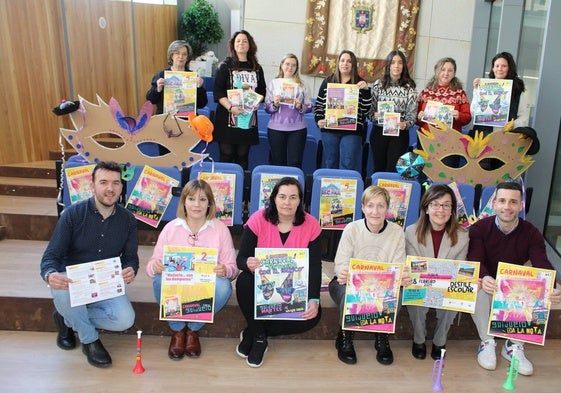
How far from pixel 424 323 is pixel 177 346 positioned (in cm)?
149

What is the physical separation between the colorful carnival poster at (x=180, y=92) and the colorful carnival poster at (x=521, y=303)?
2.64m

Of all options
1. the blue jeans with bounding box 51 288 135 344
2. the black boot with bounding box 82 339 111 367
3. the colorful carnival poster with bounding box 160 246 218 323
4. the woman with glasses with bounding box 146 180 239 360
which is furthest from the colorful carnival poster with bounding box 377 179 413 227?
the black boot with bounding box 82 339 111 367

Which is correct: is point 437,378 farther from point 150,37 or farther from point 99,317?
point 150,37

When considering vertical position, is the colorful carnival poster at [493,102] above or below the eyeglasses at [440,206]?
above

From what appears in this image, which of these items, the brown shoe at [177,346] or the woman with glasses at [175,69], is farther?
the woman with glasses at [175,69]

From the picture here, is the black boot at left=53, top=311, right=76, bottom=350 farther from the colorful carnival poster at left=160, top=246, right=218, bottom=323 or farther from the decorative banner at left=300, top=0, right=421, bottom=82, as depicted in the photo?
the decorative banner at left=300, top=0, right=421, bottom=82

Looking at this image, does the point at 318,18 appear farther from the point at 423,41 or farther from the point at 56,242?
the point at 56,242

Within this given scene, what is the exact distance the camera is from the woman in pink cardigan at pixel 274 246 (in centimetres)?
264

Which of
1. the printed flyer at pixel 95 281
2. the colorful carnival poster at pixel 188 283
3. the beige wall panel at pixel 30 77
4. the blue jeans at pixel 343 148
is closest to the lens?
the printed flyer at pixel 95 281

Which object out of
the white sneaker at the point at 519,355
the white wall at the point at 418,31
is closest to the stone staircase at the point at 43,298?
the white sneaker at the point at 519,355

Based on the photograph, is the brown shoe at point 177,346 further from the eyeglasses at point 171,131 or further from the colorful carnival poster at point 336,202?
the eyeglasses at point 171,131

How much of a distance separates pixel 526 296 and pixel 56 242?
2.62 m

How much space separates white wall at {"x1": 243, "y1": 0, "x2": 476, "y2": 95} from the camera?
6.53m

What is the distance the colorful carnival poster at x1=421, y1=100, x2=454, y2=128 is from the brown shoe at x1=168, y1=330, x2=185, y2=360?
2.61 meters
